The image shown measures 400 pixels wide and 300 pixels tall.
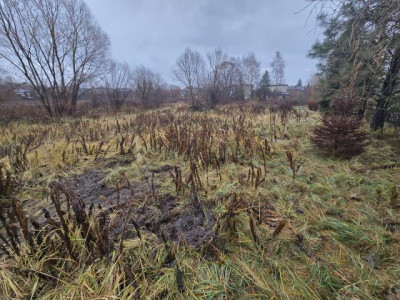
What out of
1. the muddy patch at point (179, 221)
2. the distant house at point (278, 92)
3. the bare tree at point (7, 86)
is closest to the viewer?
the muddy patch at point (179, 221)

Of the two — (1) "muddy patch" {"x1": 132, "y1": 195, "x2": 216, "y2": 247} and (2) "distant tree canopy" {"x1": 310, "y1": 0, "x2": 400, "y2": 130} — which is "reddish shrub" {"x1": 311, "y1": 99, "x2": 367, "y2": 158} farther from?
(1) "muddy patch" {"x1": 132, "y1": 195, "x2": 216, "y2": 247}

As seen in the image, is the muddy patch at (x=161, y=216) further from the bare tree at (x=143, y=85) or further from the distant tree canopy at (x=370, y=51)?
the bare tree at (x=143, y=85)

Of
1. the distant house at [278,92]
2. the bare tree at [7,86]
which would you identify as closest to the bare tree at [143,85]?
the bare tree at [7,86]

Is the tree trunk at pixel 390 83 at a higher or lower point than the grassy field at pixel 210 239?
higher

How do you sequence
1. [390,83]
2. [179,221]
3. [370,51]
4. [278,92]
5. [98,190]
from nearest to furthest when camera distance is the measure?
[179,221], [98,190], [370,51], [390,83], [278,92]

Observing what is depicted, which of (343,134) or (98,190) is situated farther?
(343,134)

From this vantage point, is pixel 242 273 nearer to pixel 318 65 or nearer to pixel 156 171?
pixel 156 171

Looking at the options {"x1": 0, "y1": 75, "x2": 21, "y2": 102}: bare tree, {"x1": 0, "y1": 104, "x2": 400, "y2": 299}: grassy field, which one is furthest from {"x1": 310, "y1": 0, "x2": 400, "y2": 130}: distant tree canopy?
{"x1": 0, "y1": 75, "x2": 21, "y2": 102}: bare tree

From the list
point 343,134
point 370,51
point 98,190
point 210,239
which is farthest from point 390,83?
point 98,190

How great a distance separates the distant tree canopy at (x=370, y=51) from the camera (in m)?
2.48

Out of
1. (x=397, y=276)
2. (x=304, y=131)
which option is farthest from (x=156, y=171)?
(x=304, y=131)

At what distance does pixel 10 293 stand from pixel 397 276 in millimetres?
2743

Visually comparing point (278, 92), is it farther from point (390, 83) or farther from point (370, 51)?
point (370, 51)

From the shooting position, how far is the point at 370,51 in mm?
3123
